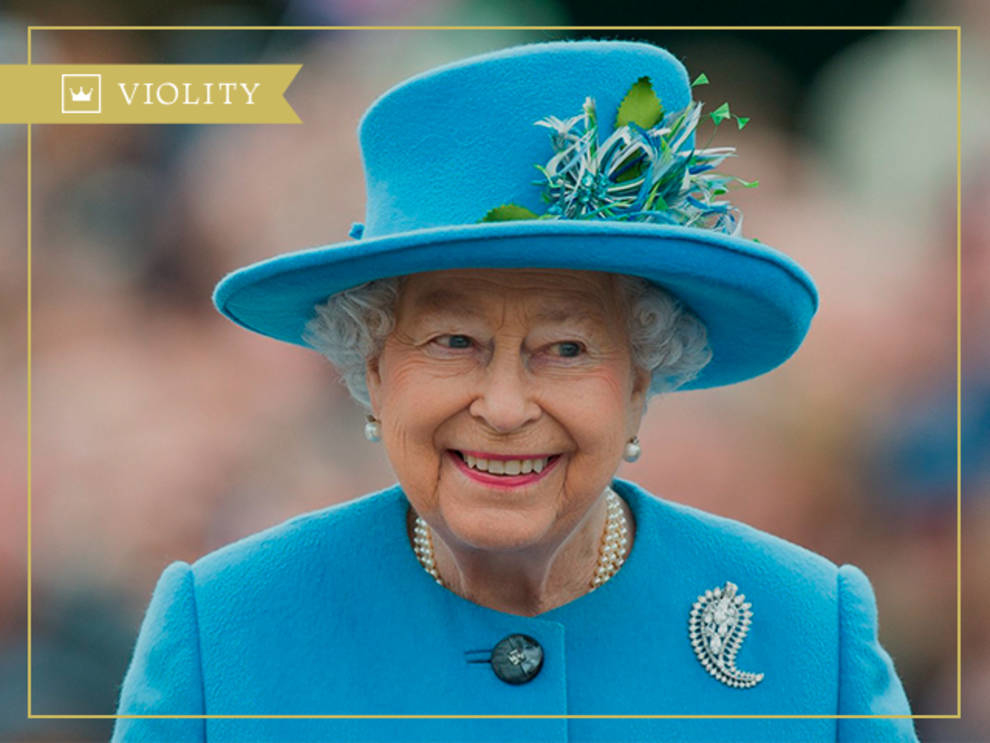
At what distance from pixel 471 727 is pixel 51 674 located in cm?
153

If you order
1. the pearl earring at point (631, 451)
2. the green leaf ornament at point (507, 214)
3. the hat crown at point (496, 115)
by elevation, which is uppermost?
the hat crown at point (496, 115)

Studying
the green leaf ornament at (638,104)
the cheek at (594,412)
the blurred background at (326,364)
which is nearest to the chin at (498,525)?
the cheek at (594,412)

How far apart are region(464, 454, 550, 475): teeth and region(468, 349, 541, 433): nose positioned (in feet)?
0.23

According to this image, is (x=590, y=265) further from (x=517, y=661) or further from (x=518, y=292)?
(x=517, y=661)

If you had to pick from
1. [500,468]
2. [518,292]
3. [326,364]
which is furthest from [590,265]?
[326,364]

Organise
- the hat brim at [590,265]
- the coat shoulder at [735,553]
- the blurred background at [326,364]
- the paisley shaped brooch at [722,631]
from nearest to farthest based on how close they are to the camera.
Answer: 1. the hat brim at [590,265]
2. the paisley shaped brooch at [722,631]
3. the coat shoulder at [735,553]
4. the blurred background at [326,364]

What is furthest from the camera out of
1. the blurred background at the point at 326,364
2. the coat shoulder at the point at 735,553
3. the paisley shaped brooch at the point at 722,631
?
the blurred background at the point at 326,364

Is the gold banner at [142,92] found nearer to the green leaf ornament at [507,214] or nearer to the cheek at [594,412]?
the green leaf ornament at [507,214]

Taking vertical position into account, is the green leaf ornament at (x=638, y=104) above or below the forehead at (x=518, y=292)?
above

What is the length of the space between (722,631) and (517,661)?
1.31ft

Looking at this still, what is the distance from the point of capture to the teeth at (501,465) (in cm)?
179

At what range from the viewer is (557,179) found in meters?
1.77

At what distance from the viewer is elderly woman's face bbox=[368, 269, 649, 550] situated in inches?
69.3

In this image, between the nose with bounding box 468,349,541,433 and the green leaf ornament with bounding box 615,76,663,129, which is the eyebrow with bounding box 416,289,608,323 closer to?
the nose with bounding box 468,349,541,433
